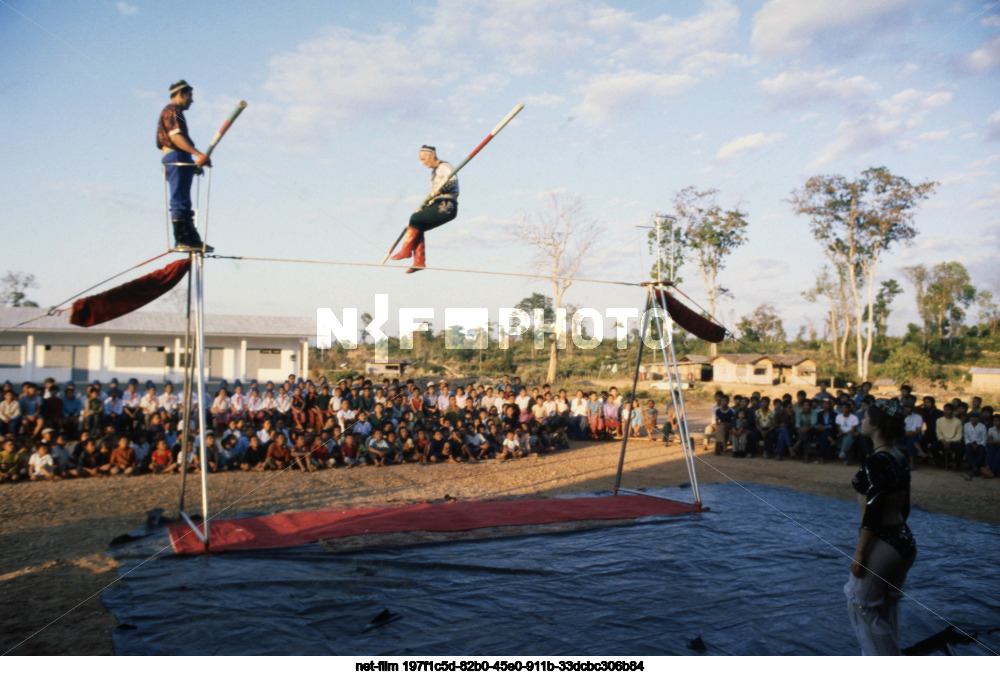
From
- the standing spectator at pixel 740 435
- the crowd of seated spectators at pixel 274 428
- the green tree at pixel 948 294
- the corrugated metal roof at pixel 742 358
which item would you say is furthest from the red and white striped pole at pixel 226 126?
the green tree at pixel 948 294

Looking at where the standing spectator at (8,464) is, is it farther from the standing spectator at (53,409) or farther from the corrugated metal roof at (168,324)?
the corrugated metal roof at (168,324)

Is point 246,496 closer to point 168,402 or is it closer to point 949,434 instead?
point 168,402

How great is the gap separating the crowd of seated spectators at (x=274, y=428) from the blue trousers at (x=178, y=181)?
11.9 feet

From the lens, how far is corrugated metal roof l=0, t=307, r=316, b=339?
15.5m

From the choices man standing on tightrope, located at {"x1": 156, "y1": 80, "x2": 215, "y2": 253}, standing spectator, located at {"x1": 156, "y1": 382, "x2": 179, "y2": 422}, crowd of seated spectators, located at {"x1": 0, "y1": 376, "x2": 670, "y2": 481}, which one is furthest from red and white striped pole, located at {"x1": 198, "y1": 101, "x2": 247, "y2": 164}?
standing spectator, located at {"x1": 156, "y1": 382, "x2": 179, "y2": 422}

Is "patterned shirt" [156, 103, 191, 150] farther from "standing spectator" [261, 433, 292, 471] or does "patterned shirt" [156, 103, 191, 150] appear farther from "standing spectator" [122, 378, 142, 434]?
"standing spectator" [122, 378, 142, 434]

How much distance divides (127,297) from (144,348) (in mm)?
13920

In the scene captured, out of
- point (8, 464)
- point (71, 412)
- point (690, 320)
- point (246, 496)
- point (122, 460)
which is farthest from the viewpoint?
point (71, 412)

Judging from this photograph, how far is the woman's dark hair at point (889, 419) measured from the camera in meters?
2.45

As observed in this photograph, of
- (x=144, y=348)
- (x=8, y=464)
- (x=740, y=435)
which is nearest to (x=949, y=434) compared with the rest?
(x=740, y=435)

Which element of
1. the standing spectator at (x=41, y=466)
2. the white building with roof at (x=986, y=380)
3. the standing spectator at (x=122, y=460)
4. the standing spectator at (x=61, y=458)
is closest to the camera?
the standing spectator at (x=41, y=466)

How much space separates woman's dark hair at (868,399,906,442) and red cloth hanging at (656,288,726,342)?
3.40 m

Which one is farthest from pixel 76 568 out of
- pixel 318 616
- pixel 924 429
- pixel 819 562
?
pixel 924 429

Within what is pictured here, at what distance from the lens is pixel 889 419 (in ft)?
8.05
